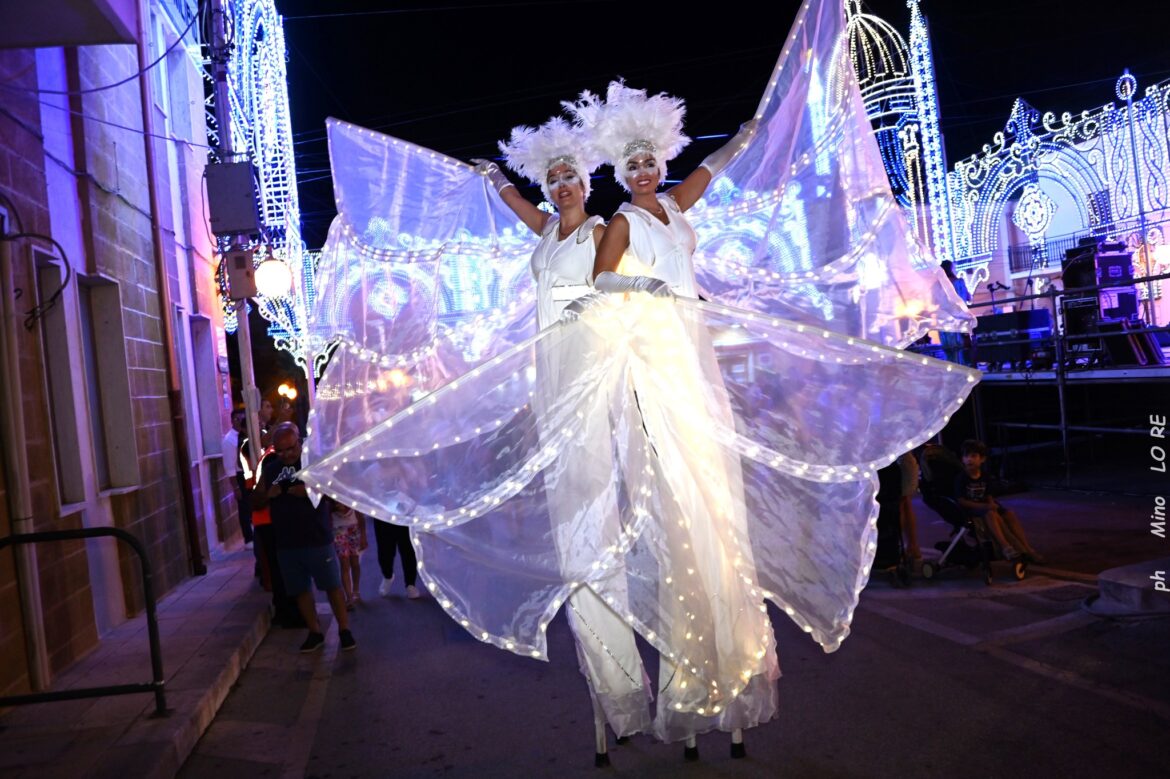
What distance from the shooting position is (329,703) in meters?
6.29

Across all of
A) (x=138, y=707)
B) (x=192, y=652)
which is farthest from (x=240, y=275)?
(x=138, y=707)

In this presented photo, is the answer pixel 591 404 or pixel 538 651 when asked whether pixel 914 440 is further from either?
pixel 538 651

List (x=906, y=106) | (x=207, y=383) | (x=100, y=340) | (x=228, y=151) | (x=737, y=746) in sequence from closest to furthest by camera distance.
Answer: (x=737, y=746) → (x=100, y=340) → (x=228, y=151) → (x=207, y=383) → (x=906, y=106)

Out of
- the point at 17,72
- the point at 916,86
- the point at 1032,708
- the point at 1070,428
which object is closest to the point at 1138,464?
the point at 1070,428

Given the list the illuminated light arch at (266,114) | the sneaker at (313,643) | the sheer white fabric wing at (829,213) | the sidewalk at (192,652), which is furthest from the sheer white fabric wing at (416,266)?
the illuminated light arch at (266,114)

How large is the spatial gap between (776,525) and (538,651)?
42.8 inches

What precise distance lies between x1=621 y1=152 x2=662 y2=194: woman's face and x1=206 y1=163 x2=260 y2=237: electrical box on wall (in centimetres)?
765

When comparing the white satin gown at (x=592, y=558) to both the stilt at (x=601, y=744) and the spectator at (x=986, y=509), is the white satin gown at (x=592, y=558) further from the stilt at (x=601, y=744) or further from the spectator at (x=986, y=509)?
the spectator at (x=986, y=509)

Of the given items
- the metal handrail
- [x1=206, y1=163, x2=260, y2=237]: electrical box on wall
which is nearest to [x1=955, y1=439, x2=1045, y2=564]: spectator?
the metal handrail

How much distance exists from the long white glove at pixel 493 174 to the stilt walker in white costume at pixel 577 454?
0.30 meters

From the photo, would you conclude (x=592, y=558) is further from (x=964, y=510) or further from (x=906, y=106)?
(x=906, y=106)

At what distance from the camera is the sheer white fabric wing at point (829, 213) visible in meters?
4.73

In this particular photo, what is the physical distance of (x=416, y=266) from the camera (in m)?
5.40

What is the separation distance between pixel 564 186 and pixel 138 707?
3.94m
